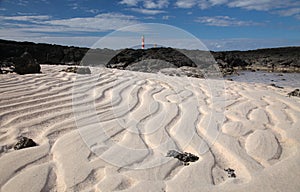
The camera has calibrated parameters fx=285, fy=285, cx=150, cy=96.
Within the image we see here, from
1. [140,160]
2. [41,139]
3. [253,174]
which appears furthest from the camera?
[41,139]

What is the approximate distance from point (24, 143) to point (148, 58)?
9.16 m

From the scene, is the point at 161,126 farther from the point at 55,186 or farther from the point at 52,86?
the point at 52,86

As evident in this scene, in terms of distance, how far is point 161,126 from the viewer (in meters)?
2.95

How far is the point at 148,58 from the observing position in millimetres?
11219

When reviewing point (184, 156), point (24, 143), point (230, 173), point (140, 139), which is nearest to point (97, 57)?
point (140, 139)

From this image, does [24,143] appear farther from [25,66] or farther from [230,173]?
[25,66]

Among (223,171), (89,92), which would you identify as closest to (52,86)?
(89,92)

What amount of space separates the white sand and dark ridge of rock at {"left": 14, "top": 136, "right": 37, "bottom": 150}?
0.06 m

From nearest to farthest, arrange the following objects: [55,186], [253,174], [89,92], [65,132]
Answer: [55,186] < [253,174] < [65,132] < [89,92]

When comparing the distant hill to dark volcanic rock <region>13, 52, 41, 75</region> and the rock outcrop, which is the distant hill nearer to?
the rock outcrop

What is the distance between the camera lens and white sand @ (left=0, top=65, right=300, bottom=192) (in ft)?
6.22

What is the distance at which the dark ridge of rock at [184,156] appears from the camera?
2.19m

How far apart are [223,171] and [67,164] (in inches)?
44.5

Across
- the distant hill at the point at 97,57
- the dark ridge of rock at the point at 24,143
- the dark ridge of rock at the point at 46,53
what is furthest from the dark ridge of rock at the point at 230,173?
the dark ridge of rock at the point at 46,53
